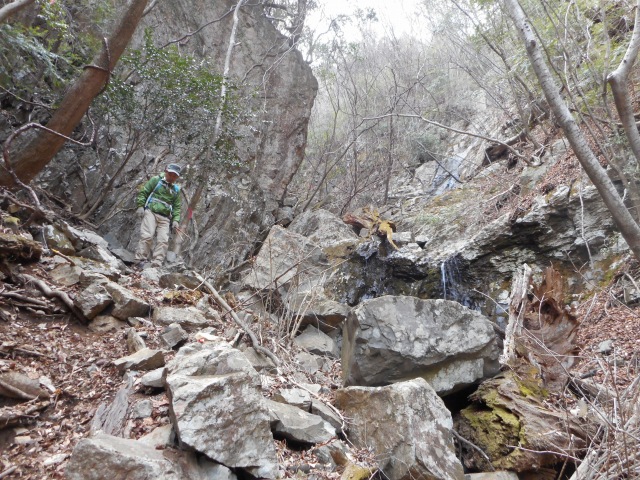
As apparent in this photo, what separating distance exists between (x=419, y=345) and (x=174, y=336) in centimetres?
255

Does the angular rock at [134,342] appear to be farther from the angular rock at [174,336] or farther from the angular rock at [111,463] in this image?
the angular rock at [111,463]

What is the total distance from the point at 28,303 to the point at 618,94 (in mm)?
5741

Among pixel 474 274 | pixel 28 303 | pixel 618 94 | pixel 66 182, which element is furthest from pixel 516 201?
pixel 66 182

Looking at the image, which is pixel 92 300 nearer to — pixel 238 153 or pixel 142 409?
pixel 142 409

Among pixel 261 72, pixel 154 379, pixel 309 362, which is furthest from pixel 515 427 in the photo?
→ pixel 261 72

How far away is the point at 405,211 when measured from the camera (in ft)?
42.6

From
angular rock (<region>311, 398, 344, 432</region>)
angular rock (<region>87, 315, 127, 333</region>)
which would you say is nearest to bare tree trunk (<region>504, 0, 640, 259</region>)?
angular rock (<region>311, 398, 344, 432</region>)

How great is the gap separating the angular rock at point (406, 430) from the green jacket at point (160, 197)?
5164mm

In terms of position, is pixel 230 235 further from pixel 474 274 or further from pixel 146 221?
pixel 474 274

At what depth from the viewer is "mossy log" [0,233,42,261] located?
426 cm

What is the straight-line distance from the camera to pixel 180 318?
15.6ft

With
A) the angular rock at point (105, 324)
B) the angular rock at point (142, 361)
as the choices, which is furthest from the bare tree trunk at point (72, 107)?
the angular rock at point (142, 361)

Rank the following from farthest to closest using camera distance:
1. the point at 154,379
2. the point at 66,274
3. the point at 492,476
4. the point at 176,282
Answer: the point at 176,282, the point at 66,274, the point at 492,476, the point at 154,379

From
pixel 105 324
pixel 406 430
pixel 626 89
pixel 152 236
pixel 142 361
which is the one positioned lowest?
pixel 406 430
